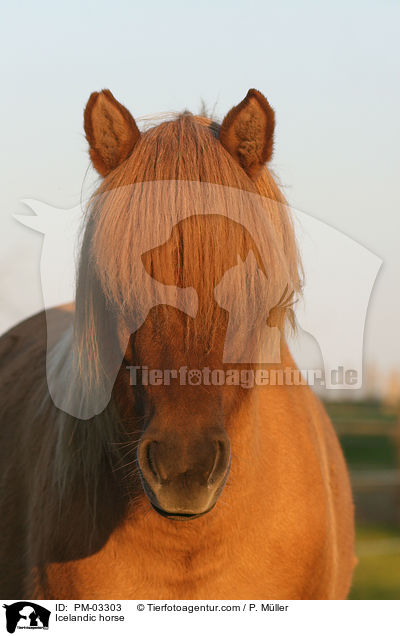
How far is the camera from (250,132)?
2227 mm

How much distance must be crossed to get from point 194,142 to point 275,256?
0.42 metres

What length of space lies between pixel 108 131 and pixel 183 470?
1.04 metres

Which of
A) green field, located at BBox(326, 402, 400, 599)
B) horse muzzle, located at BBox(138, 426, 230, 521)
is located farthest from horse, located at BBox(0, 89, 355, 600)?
green field, located at BBox(326, 402, 400, 599)

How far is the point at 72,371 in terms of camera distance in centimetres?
252

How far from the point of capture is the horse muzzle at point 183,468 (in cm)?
188

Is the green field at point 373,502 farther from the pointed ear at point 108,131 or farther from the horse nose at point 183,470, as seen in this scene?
the pointed ear at point 108,131

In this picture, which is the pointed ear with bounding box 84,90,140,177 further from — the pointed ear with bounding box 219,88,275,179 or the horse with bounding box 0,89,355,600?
the pointed ear with bounding box 219,88,275,179

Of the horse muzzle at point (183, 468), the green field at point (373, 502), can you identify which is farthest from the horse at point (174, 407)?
the green field at point (373, 502)

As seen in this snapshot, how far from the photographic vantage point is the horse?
2.01 metres
